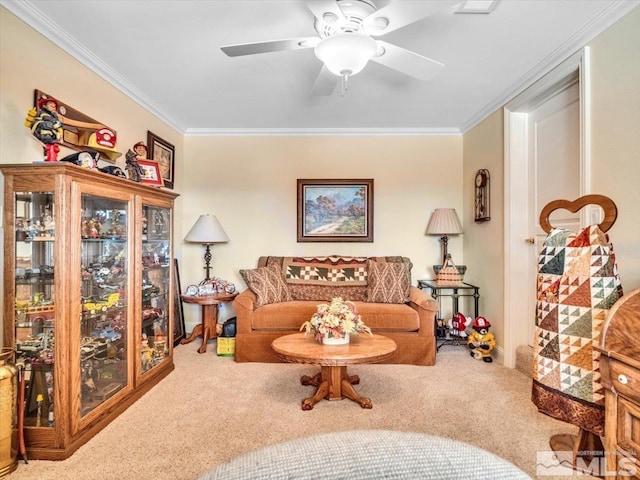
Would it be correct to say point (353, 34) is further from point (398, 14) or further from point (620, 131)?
point (620, 131)

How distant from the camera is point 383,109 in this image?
3547 mm

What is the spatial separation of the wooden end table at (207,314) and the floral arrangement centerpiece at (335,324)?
151 centimetres

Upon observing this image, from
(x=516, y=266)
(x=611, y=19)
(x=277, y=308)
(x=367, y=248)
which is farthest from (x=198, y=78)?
(x=516, y=266)

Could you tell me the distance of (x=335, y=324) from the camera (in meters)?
2.41

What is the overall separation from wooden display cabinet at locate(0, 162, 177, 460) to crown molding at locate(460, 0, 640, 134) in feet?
10.5

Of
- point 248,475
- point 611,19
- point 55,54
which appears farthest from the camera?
point 55,54

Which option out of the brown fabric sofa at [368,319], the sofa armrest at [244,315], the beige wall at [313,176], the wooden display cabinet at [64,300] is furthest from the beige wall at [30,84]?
the brown fabric sofa at [368,319]

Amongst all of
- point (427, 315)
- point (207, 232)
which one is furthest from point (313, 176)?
point (427, 315)

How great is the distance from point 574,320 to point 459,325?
2.00m

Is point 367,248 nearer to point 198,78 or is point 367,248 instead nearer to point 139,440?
point 198,78

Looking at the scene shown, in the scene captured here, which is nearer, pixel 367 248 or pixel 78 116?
pixel 78 116

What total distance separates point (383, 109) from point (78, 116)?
2704 mm

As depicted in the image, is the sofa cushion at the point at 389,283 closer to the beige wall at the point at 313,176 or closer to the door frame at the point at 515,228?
the beige wall at the point at 313,176

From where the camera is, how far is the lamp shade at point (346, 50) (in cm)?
155
